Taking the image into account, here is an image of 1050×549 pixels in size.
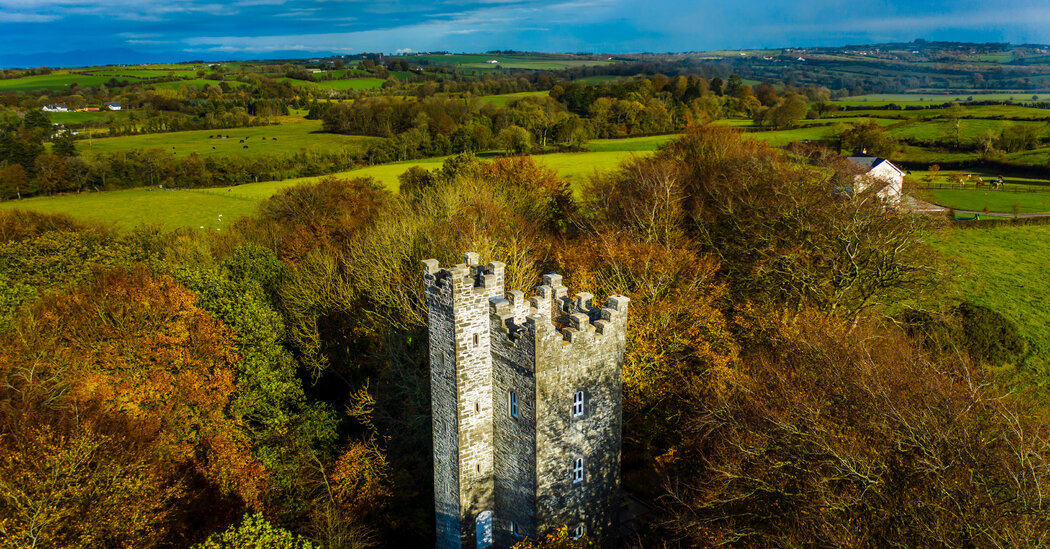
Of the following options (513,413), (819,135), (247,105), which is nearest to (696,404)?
(513,413)

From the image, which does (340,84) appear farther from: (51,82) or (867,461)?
(867,461)

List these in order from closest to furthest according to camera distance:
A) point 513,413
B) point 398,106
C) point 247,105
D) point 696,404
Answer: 1. point 513,413
2. point 696,404
3. point 398,106
4. point 247,105

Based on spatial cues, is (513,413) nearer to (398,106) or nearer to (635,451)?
(635,451)

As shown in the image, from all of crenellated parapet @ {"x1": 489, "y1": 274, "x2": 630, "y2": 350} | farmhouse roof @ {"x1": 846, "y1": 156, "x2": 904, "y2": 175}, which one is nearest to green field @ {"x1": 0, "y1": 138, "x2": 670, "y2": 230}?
farmhouse roof @ {"x1": 846, "y1": 156, "x2": 904, "y2": 175}

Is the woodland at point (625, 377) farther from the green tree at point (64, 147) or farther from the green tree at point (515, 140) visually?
the green tree at point (515, 140)

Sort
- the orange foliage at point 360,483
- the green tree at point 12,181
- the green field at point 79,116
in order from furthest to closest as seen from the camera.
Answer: the green field at point 79,116 < the green tree at point 12,181 < the orange foliage at point 360,483

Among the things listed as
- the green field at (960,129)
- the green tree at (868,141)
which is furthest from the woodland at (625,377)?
the green field at (960,129)

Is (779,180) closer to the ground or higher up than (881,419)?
higher up
